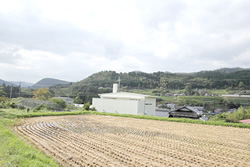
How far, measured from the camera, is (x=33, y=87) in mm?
33469

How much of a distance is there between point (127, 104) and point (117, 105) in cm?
145

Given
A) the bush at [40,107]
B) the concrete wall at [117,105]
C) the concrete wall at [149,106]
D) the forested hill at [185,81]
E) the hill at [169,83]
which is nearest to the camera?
the bush at [40,107]

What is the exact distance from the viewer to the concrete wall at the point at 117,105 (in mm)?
18516

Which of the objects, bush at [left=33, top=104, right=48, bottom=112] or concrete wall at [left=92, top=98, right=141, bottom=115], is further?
concrete wall at [left=92, top=98, right=141, bottom=115]

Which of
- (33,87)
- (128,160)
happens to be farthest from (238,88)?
(33,87)

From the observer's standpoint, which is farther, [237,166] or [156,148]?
[156,148]

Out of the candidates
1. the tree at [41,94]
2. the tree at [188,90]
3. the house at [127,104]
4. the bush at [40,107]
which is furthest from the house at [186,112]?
the tree at [41,94]

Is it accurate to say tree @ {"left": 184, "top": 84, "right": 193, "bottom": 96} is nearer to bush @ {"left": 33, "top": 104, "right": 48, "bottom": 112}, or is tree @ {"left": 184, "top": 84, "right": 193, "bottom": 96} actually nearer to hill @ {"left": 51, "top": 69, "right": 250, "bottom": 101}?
hill @ {"left": 51, "top": 69, "right": 250, "bottom": 101}

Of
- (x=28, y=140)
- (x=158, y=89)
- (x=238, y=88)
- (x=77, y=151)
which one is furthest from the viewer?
(x=158, y=89)

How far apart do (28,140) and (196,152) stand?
17.1ft

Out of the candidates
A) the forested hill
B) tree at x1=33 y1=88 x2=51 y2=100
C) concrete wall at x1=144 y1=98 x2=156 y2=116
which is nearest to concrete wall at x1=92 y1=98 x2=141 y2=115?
concrete wall at x1=144 y1=98 x2=156 y2=116

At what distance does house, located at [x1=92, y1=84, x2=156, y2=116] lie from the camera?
60.9 feet

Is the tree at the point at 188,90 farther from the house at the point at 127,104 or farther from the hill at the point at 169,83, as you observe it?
the house at the point at 127,104

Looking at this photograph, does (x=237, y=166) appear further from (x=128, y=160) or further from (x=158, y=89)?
(x=158, y=89)
